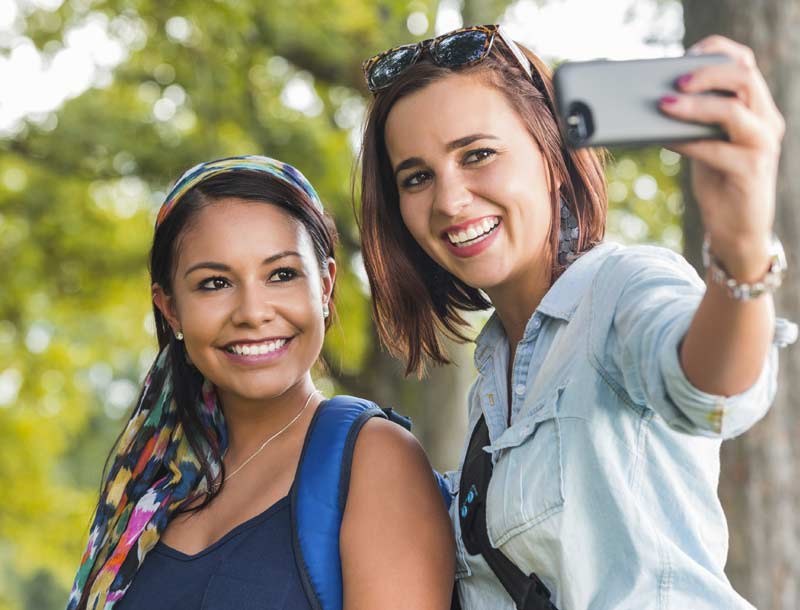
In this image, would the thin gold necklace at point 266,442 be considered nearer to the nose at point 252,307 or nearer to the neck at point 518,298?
the nose at point 252,307

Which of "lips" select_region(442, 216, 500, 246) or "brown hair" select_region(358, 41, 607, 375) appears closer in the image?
"lips" select_region(442, 216, 500, 246)

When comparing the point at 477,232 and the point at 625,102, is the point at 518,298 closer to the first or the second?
the point at 477,232

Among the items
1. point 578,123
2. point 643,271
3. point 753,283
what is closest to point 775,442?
point 643,271

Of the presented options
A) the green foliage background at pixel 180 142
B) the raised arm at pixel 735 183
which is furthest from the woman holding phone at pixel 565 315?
the green foliage background at pixel 180 142

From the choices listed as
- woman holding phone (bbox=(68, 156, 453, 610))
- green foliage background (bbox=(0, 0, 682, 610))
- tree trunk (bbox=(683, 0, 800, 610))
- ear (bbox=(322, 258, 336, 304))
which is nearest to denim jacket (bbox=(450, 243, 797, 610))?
woman holding phone (bbox=(68, 156, 453, 610))

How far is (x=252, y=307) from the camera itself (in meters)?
2.53

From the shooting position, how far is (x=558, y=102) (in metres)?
A: 1.35

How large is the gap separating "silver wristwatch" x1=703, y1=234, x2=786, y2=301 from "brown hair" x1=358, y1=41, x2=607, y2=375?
90 cm

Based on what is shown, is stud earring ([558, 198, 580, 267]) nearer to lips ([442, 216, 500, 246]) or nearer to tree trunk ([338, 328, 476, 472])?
lips ([442, 216, 500, 246])

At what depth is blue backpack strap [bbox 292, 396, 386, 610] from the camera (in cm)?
224

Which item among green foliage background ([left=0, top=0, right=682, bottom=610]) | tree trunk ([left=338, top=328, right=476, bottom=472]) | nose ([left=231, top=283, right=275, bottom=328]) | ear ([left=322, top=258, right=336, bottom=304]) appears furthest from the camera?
green foliage background ([left=0, top=0, right=682, bottom=610])

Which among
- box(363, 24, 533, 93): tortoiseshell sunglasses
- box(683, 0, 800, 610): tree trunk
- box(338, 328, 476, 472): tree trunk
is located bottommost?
box(338, 328, 476, 472): tree trunk

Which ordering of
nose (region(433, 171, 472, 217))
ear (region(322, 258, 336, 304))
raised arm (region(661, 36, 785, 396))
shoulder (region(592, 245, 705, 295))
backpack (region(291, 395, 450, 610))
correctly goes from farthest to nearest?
ear (region(322, 258, 336, 304)) → backpack (region(291, 395, 450, 610)) → nose (region(433, 171, 472, 217)) → shoulder (region(592, 245, 705, 295)) → raised arm (region(661, 36, 785, 396))

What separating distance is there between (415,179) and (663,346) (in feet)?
3.11
